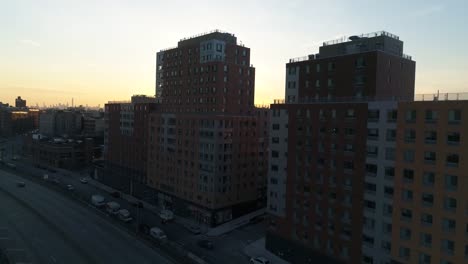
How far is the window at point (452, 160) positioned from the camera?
40.6 m

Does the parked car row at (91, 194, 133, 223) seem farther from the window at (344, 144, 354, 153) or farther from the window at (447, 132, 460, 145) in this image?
the window at (447, 132, 460, 145)

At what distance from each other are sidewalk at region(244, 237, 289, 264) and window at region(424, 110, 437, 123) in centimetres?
3553

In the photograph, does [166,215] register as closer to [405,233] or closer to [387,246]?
[387,246]

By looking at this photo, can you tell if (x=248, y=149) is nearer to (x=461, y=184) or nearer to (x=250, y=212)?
(x=250, y=212)

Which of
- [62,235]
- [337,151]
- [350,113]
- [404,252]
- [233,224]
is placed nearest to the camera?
[404,252]

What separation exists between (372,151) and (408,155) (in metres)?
5.07

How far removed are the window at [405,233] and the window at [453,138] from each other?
1313 centimetres

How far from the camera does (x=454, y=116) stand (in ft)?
134

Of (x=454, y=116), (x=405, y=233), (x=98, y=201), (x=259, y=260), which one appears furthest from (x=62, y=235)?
(x=454, y=116)

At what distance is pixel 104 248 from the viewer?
65.1m

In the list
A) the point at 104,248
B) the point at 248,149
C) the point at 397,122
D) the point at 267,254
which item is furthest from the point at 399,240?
the point at 104,248

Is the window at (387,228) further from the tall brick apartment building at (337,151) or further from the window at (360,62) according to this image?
the window at (360,62)

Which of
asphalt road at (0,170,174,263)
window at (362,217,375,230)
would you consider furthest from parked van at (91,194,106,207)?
window at (362,217,375,230)

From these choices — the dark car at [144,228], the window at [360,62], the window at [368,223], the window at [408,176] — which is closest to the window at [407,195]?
the window at [408,176]
